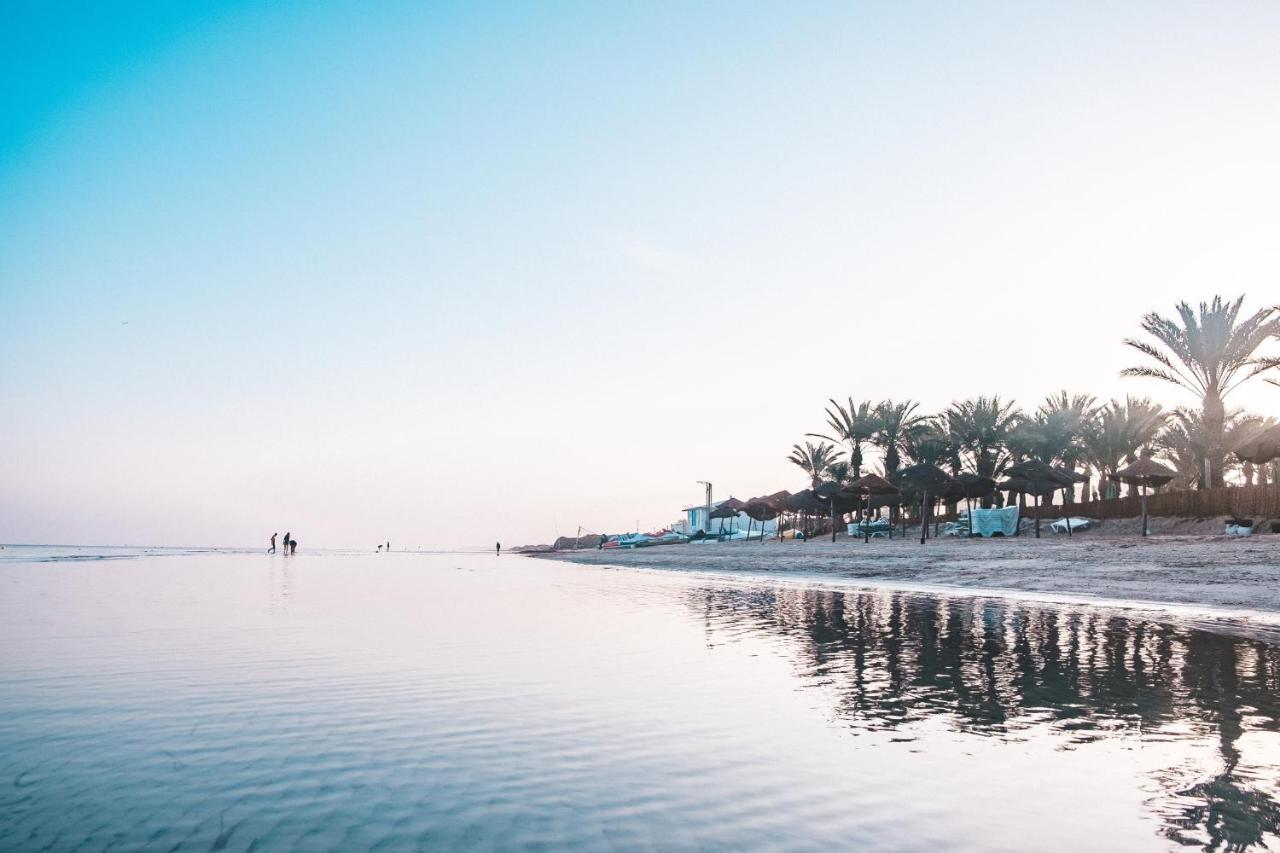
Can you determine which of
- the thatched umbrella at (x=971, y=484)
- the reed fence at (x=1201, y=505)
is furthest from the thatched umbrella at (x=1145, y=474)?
the thatched umbrella at (x=971, y=484)

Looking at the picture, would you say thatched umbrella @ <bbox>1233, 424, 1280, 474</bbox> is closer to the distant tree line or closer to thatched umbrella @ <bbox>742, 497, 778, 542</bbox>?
the distant tree line

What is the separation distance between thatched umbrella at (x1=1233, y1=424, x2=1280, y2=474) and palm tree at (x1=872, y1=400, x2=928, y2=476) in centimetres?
2759

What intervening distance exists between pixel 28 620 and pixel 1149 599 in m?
19.9

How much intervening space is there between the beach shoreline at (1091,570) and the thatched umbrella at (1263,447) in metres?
4.57

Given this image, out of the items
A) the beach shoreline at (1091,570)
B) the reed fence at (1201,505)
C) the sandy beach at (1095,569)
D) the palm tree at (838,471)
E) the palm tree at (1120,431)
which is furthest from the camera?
the palm tree at (838,471)

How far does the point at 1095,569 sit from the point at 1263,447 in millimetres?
10043

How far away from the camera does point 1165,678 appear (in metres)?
7.07

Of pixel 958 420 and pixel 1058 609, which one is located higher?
pixel 958 420

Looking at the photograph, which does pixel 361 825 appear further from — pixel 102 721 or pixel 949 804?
pixel 102 721

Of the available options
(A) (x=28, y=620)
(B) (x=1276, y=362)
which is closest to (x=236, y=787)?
(A) (x=28, y=620)

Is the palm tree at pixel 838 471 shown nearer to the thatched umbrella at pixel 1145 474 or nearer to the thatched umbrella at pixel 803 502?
the thatched umbrella at pixel 803 502

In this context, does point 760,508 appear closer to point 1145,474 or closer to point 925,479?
point 925,479

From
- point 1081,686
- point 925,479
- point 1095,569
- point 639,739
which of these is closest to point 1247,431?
point 925,479

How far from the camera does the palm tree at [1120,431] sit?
4681cm
